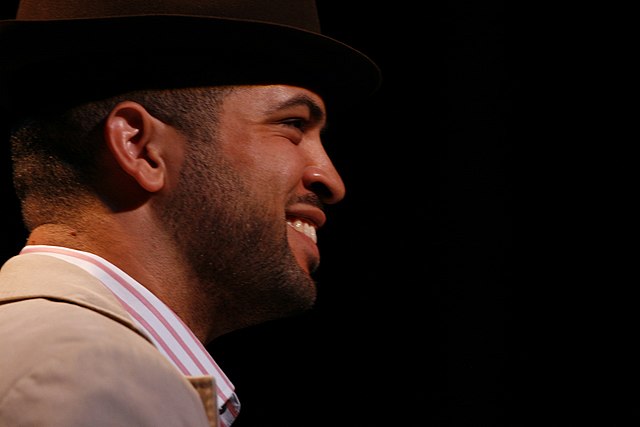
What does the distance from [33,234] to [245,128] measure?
38 cm

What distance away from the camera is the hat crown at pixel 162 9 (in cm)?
156

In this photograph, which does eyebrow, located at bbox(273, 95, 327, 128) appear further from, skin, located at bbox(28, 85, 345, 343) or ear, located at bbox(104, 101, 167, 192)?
ear, located at bbox(104, 101, 167, 192)

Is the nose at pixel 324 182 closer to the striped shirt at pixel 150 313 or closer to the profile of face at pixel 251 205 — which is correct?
the profile of face at pixel 251 205

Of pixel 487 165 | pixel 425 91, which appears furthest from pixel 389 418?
pixel 425 91

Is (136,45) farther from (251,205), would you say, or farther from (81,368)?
(81,368)

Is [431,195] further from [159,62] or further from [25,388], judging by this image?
[25,388]

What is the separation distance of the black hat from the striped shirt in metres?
0.27

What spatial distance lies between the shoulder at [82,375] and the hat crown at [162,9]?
1.76 ft

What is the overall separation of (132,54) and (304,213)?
1.28 ft

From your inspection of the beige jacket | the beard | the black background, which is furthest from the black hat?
the black background

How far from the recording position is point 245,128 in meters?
1.64

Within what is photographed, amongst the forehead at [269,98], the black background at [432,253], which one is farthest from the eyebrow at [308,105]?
the black background at [432,253]

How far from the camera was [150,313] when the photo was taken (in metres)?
1.48

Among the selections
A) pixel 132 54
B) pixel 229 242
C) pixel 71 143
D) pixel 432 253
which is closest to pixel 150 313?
pixel 229 242
